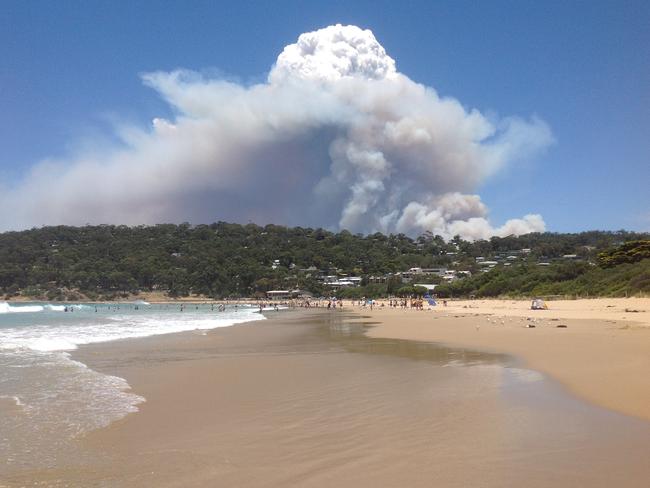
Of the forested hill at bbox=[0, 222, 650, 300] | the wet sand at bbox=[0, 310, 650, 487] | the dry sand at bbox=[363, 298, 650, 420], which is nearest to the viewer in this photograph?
the wet sand at bbox=[0, 310, 650, 487]

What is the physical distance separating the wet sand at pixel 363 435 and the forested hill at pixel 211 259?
10614cm

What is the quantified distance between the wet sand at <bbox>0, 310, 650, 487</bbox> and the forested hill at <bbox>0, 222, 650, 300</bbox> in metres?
106

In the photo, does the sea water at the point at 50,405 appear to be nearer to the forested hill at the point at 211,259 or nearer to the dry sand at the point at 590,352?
the dry sand at the point at 590,352

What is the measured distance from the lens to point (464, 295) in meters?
75.9

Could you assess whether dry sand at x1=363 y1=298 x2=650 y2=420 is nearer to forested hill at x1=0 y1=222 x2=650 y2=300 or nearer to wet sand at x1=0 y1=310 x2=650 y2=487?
wet sand at x1=0 y1=310 x2=650 y2=487

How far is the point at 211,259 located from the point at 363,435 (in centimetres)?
15168

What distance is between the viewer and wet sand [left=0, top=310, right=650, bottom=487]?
5078 mm

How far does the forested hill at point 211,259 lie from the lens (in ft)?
470

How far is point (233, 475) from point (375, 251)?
16745 cm

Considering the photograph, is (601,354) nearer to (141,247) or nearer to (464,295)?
(464,295)

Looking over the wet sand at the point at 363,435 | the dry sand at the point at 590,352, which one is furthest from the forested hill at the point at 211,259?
the wet sand at the point at 363,435

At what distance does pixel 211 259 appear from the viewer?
15438cm

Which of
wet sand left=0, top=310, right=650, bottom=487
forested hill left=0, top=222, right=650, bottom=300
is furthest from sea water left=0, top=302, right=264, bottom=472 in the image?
forested hill left=0, top=222, right=650, bottom=300

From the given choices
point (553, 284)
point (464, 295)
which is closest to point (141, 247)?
point (464, 295)
